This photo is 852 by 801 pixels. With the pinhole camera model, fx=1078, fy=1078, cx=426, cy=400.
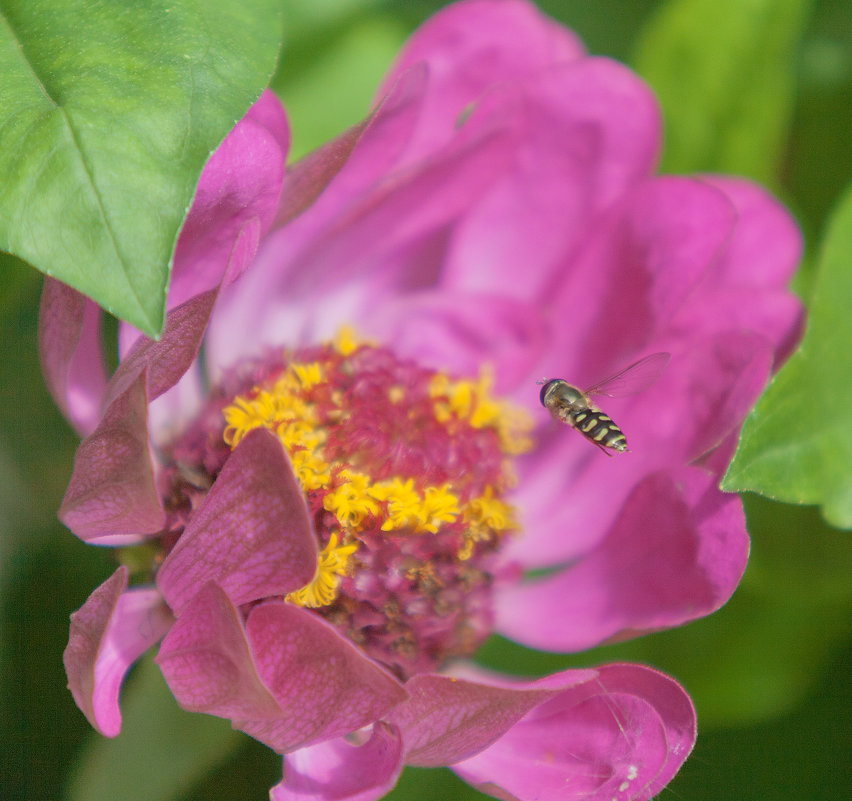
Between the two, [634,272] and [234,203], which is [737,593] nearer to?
[634,272]

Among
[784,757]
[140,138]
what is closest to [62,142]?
[140,138]

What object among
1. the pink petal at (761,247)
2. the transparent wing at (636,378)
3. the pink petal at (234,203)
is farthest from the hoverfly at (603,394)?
the pink petal at (234,203)

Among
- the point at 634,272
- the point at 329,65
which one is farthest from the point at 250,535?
the point at 329,65

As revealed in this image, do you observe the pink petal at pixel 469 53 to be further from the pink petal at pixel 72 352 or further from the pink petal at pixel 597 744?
the pink petal at pixel 597 744

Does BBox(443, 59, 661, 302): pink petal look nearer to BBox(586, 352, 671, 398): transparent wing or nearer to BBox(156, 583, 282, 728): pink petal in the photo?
BBox(586, 352, 671, 398): transparent wing

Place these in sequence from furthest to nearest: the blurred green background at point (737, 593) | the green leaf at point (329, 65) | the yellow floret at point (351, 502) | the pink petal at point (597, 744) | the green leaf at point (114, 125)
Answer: the green leaf at point (329, 65)
the blurred green background at point (737, 593)
the yellow floret at point (351, 502)
the pink petal at point (597, 744)
the green leaf at point (114, 125)

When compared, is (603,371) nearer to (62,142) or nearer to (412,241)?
(412,241)
